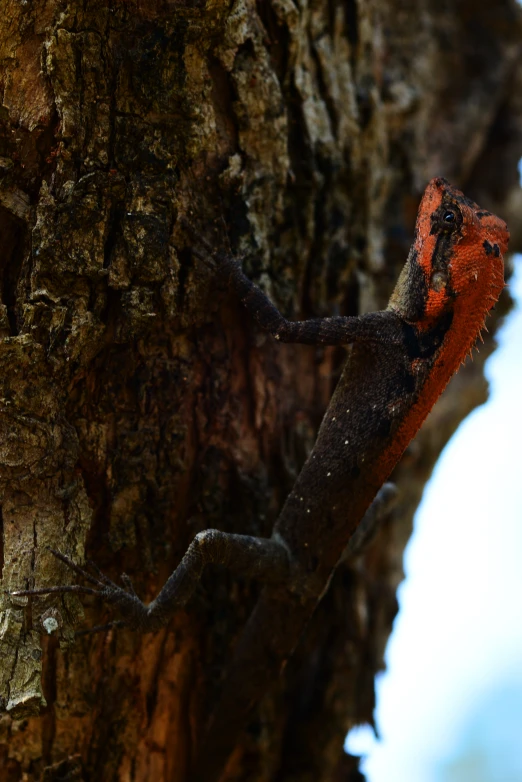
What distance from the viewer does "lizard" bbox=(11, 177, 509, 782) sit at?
3768mm

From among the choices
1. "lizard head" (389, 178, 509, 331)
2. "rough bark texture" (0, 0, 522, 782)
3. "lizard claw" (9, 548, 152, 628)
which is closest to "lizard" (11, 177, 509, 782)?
"lizard head" (389, 178, 509, 331)

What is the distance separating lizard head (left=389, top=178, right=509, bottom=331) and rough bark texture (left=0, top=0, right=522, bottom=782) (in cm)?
62

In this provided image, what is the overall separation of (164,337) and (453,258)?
1448 mm

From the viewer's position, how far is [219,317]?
12.4 ft

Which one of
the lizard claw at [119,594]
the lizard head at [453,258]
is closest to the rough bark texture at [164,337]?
the lizard claw at [119,594]

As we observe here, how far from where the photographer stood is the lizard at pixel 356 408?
377 centimetres

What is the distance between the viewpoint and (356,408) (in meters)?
3.92

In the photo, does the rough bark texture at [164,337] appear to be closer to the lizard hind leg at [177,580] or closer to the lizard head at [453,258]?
the lizard hind leg at [177,580]

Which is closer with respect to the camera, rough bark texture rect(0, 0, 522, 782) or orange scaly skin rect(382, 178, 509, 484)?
rough bark texture rect(0, 0, 522, 782)

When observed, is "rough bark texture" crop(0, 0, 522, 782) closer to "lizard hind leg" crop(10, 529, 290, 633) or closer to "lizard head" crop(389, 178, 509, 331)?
"lizard hind leg" crop(10, 529, 290, 633)

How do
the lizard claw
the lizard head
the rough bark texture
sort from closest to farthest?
the rough bark texture
the lizard claw
the lizard head

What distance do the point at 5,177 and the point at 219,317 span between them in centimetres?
116

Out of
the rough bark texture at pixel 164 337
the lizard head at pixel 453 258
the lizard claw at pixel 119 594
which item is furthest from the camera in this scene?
the lizard head at pixel 453 258

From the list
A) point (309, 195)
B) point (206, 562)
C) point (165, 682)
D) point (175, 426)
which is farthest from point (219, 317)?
point (165, 682)
